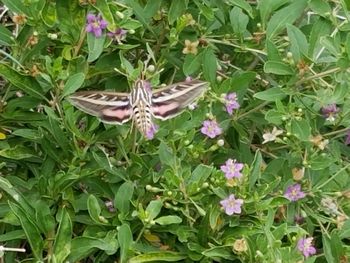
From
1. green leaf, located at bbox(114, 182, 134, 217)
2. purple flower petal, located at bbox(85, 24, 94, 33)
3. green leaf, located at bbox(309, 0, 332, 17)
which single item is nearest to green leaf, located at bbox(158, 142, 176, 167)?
green leaf, located at bbox(114, 182, 134, 217)

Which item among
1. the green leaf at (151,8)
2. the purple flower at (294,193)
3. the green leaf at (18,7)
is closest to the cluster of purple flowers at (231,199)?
the purple flower at (294,193)

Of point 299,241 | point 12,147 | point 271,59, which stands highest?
point 271,59

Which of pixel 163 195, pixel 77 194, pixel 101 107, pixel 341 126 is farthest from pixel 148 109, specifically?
pixel 341 126

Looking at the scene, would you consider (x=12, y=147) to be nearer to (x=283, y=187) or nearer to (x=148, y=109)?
(x=148, y=109)

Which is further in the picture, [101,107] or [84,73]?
[84,73]

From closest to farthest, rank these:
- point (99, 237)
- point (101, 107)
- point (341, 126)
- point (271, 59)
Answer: point (101, 107) < point (99, 237) < point (271, 59) < point (341, 126)

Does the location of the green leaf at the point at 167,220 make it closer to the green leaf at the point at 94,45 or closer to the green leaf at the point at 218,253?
the green leaf at the point at 218,253

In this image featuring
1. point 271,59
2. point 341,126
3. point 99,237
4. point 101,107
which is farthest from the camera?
point 341,126
